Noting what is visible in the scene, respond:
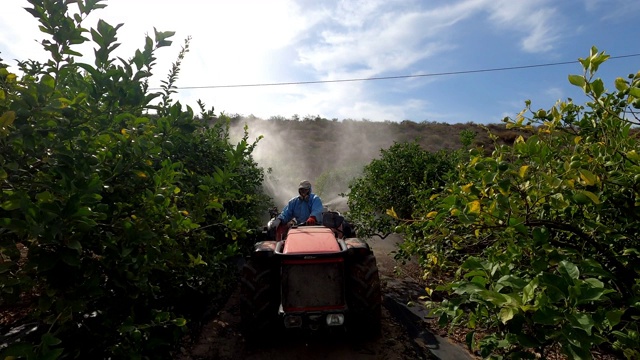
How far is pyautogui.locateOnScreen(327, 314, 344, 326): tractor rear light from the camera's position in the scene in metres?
3.94

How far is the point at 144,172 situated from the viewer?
1.89m

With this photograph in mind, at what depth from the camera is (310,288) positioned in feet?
13.4

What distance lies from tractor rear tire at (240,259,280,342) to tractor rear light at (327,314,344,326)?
2.29 feet

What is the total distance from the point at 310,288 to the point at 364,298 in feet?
2.24

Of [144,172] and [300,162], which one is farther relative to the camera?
[300,162]

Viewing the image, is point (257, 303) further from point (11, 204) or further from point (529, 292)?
point (529, 292)

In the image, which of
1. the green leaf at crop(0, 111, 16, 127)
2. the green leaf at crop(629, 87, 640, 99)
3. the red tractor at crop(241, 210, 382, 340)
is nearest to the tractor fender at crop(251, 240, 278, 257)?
the red tractor at crop(241, 210, 382, 340)

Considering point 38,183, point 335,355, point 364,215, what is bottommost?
point 335,355

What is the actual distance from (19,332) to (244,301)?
6.68 feet

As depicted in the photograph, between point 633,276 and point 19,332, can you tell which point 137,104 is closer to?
point 19,332

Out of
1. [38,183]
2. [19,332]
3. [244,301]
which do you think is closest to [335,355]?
[244,301]

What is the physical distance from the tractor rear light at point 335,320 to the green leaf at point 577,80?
3.20 meters

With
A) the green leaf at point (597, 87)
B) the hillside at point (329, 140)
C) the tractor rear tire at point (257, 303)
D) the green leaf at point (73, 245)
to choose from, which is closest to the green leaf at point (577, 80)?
the green leaf at point (597, 87)

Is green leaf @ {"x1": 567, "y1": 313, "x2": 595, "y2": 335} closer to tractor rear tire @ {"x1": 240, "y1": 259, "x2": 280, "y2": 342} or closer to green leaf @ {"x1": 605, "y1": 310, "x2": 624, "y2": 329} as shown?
green leaf @ {"x1": 605, "y1": 310, "x2": 624, "y2": 329}
